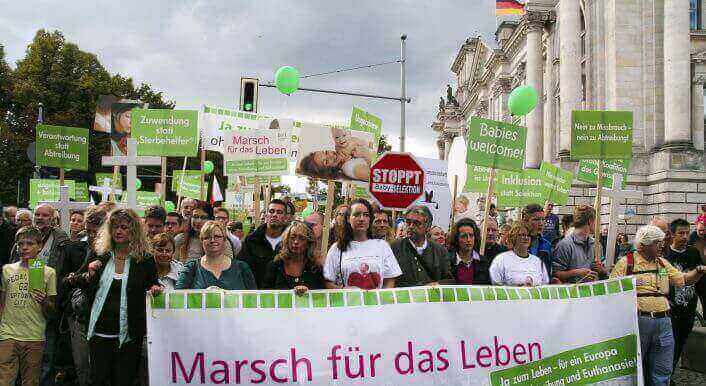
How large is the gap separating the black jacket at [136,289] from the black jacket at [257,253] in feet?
5.00

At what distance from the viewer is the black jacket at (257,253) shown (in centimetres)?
676

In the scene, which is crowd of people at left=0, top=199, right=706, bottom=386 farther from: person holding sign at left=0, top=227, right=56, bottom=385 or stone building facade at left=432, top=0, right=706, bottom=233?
stone building facade at left=432, top=0, right=706, bottom=233

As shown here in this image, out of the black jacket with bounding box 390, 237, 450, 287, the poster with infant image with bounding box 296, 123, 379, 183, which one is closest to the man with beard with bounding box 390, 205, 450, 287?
the black jacket with bounding box 390, 237, 450, 287

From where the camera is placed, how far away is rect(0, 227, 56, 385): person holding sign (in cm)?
605

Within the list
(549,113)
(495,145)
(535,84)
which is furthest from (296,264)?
(535,84)

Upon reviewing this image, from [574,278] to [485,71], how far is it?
183ft

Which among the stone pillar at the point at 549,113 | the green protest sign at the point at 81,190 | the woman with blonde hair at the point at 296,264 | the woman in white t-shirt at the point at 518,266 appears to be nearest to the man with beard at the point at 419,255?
the woman in white t-shirt at the point at 518,266

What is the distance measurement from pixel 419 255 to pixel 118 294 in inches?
103

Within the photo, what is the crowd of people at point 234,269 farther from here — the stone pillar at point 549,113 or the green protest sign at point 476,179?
the stone pillar at point 549,113

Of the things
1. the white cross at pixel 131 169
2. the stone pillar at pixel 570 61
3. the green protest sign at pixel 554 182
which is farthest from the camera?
the stone pillar at pixel 570 61

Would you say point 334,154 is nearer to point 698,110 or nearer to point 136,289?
point 136,289

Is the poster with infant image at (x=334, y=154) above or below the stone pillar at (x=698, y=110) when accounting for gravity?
below

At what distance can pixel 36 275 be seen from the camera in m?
6.02

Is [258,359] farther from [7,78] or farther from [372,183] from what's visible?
[7,78]
